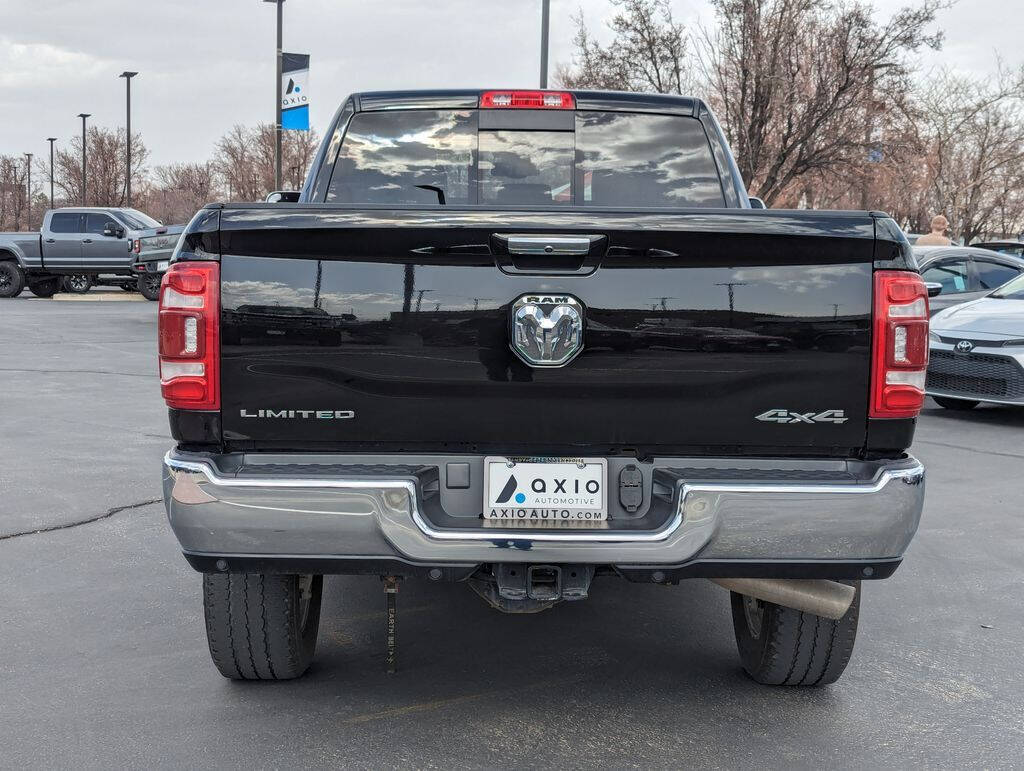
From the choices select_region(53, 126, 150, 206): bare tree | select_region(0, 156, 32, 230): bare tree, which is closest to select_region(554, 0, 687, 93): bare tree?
select_region(53, 126, 150, 206): bare tree

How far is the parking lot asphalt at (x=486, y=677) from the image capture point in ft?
10.8

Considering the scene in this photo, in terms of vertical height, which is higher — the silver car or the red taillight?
the red taillight

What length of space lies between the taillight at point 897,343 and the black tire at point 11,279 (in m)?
28.4

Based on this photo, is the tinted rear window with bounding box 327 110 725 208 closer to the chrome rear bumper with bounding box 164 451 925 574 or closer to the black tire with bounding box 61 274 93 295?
the chrome rear bumper with bounding box 164 451 925 574

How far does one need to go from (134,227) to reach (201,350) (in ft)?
85.8

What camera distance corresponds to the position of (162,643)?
416 cm

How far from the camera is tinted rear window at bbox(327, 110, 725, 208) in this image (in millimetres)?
4617

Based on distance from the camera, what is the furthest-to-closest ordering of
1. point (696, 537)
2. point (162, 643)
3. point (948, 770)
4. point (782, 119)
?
point (782, 119) → point (162, 643) → point (948, 770) → point (696, 537)

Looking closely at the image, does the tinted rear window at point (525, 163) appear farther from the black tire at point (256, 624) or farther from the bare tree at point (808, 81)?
the bare tree at point (808, 81)

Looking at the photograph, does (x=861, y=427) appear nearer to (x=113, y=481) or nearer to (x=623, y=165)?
(x=623, y=165)

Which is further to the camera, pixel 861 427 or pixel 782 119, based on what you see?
pixel 782 119

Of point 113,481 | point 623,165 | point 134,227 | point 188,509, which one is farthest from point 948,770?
point 134,227

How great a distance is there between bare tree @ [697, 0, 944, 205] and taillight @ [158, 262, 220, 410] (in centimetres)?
2406

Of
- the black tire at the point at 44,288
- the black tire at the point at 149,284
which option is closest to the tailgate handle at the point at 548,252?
the black tire at the point at 149,284
